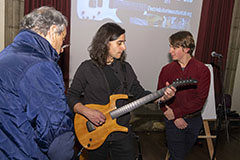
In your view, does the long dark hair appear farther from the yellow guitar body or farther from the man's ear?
the man's ear

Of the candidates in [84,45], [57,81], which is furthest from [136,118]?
[57,81]

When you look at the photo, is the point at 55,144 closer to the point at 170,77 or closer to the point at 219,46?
the point at 170,77

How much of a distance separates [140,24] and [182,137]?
7.14 feet

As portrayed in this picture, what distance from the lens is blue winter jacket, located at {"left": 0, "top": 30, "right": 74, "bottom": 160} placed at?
942mm

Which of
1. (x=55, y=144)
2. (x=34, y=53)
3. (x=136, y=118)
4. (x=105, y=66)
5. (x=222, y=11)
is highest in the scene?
(x=222, y=11)

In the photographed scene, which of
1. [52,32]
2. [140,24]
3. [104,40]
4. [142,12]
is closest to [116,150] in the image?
[104,40]

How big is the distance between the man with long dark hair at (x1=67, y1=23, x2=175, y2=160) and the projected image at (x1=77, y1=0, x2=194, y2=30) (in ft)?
5.23

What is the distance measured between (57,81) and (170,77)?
54.9 inches

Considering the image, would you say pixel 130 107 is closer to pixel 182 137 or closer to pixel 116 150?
pixel 116 150

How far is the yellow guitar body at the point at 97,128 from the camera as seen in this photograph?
1.71 metres

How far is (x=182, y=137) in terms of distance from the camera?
2.02 m

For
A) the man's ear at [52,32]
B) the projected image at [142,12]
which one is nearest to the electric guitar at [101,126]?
the man's ear at [52,32]

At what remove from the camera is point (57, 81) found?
1006 mm

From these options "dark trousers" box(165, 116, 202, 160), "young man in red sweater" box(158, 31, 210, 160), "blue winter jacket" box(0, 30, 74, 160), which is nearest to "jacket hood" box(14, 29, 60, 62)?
"blue winter jacket" box(0, 30, 74, 160)
